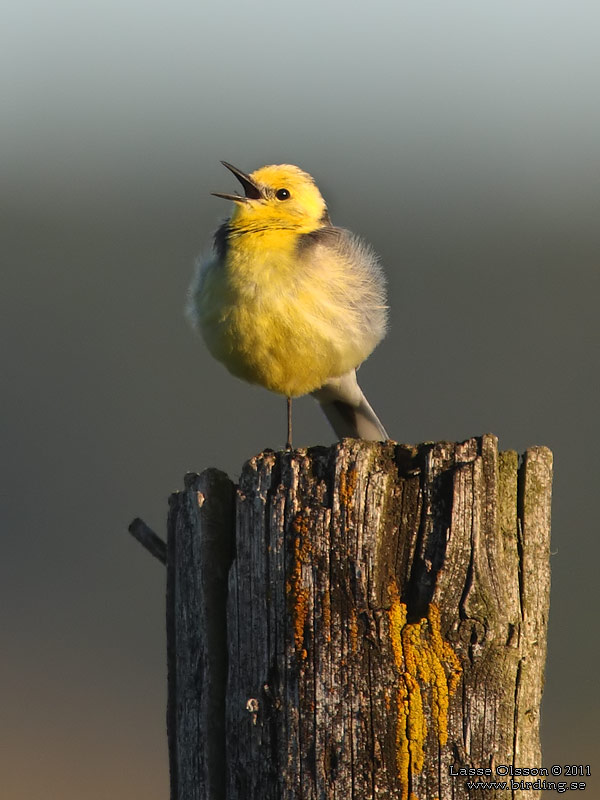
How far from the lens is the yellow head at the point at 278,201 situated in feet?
23.9

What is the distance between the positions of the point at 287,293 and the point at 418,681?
11.0 ft

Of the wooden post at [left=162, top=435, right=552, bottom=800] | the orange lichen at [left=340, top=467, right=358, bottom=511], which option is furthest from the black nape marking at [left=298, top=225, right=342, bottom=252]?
the orange lichen at [left=340, top=467, right=358, bottom=511]

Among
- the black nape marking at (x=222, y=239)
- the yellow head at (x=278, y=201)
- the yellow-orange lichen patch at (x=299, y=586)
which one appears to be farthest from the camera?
the yellow head at (x=278, y=201)

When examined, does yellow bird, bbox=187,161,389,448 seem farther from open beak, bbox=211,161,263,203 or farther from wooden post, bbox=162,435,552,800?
wooden post, bbox=162,435,552,800

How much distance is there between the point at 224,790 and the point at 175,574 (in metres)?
0.77

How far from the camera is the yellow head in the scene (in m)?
7.27

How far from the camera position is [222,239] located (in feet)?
23.6

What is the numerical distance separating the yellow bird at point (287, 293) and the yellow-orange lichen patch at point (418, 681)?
3007 mm

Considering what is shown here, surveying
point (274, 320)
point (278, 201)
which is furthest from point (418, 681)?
point (278, 201)

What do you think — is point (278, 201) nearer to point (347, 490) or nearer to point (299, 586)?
point (347, 490)

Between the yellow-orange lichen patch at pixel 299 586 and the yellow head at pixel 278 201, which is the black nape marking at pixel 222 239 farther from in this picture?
the yellow-orange lichen patch at pixel 299 586

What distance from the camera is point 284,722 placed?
12.5ft

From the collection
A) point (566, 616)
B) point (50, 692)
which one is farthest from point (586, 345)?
point (50, 692)

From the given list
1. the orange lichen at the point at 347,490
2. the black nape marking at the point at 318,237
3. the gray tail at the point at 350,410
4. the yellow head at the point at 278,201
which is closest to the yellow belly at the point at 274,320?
the black nape marking at the point at 318,237
